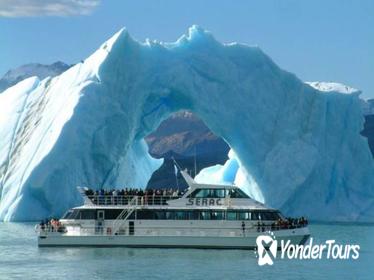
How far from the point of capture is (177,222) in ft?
125

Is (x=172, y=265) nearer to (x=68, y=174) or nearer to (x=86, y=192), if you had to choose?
(x=86, y=192)

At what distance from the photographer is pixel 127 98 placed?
54.3 m

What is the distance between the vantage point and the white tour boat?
37969 mm

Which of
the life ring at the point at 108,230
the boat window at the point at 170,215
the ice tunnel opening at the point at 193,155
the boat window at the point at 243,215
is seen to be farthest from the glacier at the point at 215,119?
the boat window at the point at 243,215

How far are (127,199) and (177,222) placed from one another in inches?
92.5

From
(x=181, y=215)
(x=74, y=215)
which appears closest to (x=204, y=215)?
(x=181, y=215)

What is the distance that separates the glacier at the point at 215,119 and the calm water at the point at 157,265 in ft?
41.9

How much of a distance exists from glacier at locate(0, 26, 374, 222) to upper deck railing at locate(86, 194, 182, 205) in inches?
497

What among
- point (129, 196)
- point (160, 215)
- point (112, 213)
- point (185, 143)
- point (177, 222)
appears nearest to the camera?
point (177, 222)

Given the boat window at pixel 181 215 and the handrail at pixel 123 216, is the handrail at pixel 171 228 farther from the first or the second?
the boat window at pixel 181 215

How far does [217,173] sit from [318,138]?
1340 centimetres

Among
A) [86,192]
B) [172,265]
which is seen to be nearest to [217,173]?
[86,192]

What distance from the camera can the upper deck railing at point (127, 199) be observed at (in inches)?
1524

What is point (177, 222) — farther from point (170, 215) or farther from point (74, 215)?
point (74, 215)
